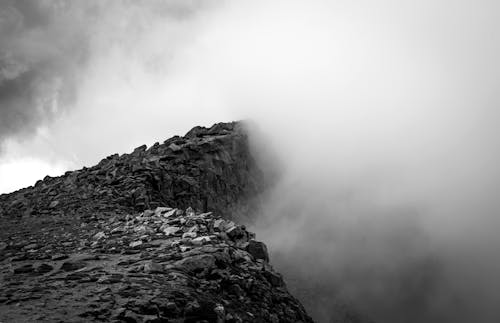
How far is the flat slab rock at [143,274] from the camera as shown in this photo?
15523 millimetres

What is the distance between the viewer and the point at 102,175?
5653cm

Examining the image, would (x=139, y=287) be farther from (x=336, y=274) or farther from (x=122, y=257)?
(x=336, y=274)

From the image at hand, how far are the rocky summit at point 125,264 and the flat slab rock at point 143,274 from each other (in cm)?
6

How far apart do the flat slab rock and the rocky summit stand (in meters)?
0.06

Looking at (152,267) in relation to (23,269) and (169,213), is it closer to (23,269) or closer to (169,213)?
(23,269)

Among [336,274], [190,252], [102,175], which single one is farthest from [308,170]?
[190,252]

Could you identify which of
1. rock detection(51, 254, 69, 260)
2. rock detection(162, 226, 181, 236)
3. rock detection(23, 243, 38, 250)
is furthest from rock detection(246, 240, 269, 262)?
rock detection(23, 243, 38, 250)

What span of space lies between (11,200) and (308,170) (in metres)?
150

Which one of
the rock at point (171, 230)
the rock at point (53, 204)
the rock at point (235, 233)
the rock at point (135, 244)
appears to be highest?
the rock at point (53, 204)

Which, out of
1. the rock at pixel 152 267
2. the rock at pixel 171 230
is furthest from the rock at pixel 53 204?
the rock at pixel 152 267

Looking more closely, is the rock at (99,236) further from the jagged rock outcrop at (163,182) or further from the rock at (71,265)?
the jagged rock outcrop at (163,182)

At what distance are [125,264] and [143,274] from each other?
8.10ft

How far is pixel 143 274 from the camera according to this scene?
18.9 metres

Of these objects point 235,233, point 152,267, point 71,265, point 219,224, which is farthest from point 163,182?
point 152,267
